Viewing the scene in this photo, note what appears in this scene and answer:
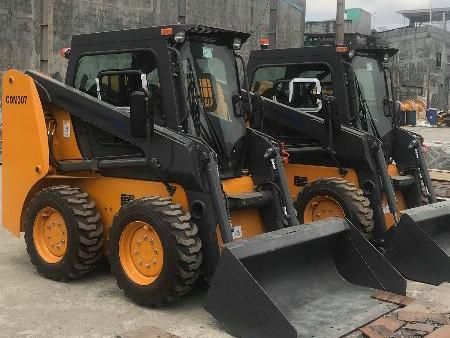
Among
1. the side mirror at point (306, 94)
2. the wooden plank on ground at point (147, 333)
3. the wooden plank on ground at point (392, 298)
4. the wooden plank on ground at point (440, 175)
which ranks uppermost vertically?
the side mirror at point (306, 94)

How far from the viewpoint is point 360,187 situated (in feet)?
23.1

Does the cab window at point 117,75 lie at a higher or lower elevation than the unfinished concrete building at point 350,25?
lower

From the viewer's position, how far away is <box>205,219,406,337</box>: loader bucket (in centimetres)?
432

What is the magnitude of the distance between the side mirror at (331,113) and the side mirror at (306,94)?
0.39m

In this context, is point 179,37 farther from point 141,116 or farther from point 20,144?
point 20,144

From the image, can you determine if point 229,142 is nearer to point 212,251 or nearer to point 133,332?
point 212,251

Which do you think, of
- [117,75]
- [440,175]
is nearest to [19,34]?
[440,175]

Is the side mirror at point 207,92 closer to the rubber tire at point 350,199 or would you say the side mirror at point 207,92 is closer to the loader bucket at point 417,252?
the rubber tire at point 350,199

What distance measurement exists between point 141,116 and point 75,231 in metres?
1.25

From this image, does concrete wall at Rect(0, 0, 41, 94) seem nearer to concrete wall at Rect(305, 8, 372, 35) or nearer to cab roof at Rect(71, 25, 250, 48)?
cab roof at Rect(71, 25, 250, 48)

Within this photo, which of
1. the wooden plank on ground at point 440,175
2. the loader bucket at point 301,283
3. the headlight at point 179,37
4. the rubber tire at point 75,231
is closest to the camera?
the loader bucket at point 301,283

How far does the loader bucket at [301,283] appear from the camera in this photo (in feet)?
14.2

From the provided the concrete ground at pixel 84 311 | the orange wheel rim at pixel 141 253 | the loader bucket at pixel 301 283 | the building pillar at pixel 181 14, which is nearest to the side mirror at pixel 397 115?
the concrete ground at pixel 84 311

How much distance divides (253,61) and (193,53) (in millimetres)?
2797
